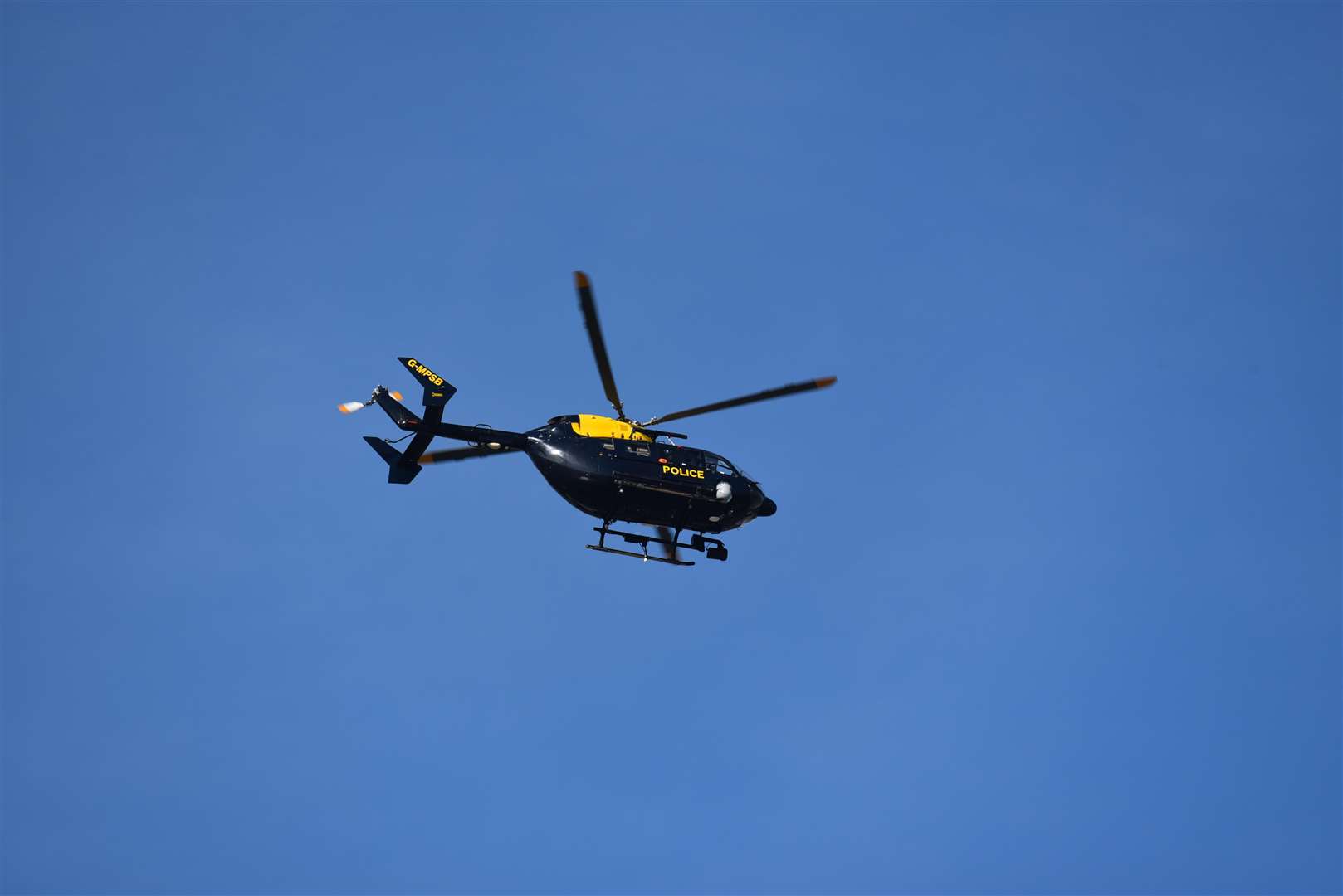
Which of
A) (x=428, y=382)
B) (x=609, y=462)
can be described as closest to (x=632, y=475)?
(x=609, y=462)

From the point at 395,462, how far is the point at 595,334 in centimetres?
A: 798

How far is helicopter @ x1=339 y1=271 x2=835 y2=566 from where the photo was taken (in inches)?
1459

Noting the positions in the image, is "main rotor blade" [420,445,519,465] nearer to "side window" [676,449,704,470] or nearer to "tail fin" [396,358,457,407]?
"tail fin" [396,358,457,407]

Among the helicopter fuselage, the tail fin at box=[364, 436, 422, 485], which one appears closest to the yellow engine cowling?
the helicopter fuselage

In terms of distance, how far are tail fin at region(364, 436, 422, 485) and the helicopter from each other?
24mm

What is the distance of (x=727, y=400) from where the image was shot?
35.5 metres

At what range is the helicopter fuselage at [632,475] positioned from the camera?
3756cm

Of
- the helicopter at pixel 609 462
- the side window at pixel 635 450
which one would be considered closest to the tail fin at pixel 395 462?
the helicopter at pixel 609 462

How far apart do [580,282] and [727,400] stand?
5644 millimetres

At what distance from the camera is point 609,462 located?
124 feet

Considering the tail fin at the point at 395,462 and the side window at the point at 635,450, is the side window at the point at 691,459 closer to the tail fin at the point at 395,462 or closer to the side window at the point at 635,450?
the side window at the point at 635,450

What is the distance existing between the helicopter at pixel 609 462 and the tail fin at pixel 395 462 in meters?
0.02

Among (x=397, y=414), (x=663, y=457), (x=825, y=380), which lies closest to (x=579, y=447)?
(x=663, y=457)

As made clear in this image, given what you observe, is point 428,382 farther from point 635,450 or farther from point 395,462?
point 635,450
